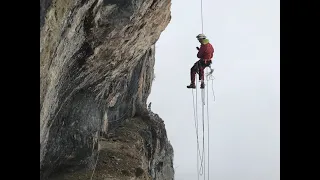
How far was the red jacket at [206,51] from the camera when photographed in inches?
549

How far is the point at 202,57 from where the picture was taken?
46.4ft

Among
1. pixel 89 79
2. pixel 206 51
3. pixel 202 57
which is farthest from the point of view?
pixel 202 57

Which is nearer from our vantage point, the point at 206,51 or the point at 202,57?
the point at 206,51

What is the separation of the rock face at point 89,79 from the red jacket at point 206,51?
1975mm

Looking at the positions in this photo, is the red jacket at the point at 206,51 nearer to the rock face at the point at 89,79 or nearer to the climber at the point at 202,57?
the climber at the point at 202,57

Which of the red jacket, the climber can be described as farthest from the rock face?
the red jacket

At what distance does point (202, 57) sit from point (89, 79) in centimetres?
439

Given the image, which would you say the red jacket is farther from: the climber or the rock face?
the rock face

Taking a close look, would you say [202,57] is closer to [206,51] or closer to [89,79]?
[206,51]

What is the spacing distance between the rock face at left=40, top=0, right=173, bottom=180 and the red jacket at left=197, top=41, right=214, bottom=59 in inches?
77.8

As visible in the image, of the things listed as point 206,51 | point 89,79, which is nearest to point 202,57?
point 206,51

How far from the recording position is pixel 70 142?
12.0 metres

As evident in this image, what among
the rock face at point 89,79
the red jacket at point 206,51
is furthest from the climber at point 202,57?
the rock face at point 89,79
